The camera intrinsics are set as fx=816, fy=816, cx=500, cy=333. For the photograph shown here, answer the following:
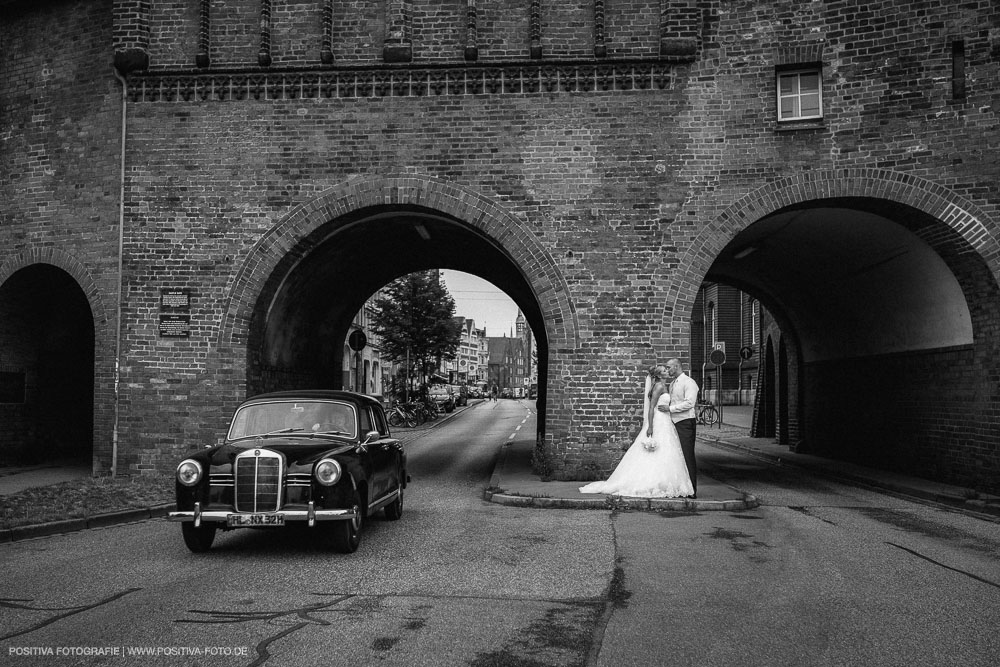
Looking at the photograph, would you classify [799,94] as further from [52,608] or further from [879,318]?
[52,608]

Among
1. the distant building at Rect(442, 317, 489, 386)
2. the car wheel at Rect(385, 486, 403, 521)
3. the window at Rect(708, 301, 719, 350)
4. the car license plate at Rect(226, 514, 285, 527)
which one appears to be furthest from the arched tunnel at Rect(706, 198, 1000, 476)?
the distant building at Rect(442, 317, 489, 386)

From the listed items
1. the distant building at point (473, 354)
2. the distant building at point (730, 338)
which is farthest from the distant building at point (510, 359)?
the distant building at point (730, 338)

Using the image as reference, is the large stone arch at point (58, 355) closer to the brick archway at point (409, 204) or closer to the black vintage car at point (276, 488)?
the brick archway at point (409, 204)

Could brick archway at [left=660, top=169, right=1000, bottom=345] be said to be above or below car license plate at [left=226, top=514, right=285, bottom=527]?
above

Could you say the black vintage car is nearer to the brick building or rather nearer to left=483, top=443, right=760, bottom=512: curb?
left=483, top=443, right=760, bottom=512: curb

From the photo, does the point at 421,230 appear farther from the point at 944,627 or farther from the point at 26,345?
the point at 944,627

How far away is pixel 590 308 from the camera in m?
13.3

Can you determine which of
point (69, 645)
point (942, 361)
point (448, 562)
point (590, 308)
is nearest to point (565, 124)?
point (590, 308)

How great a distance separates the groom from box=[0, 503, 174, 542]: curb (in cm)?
682

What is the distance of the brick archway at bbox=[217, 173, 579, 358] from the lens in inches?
526

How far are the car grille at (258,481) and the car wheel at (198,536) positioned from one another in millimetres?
541

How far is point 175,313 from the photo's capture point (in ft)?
45.2

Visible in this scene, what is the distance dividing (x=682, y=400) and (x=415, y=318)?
26.5m

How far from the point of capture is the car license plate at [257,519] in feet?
24.1
